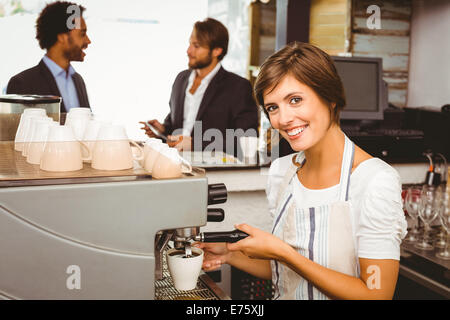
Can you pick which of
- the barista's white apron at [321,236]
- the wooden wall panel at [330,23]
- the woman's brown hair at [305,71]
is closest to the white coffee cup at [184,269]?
the barista's white apron at [321,236]

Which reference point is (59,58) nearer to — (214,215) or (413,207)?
(214,215)

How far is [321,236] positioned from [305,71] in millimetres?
482

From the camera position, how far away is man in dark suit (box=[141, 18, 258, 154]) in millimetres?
3092

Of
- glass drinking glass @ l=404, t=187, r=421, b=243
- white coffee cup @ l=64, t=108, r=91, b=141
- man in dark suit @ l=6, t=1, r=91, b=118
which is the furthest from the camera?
man in dark suit @ l=6, t=1, r=91, b=118

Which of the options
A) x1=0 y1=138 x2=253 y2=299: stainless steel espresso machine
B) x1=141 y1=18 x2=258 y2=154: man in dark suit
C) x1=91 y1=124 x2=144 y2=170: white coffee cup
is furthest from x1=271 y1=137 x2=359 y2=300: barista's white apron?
x1=141 y1=18 x2=258 y2=154: man in dark suit

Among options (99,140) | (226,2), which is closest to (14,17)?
(99,140)

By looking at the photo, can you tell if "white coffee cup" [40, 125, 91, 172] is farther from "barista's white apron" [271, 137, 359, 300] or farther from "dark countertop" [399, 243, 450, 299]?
"dark countertop" [399, 243, 450, 299]

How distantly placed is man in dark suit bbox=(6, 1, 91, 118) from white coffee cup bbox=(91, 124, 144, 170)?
1.72m

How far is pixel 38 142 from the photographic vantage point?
3.47 feet

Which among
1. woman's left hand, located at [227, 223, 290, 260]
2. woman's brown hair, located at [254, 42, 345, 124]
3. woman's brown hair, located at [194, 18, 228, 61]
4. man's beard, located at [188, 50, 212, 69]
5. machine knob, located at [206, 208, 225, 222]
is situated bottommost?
woman's left hand, located at [227, 223, 290, 260]

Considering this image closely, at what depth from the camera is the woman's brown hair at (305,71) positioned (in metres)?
1.25

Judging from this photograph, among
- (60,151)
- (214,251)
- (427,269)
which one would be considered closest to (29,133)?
(60,151)
